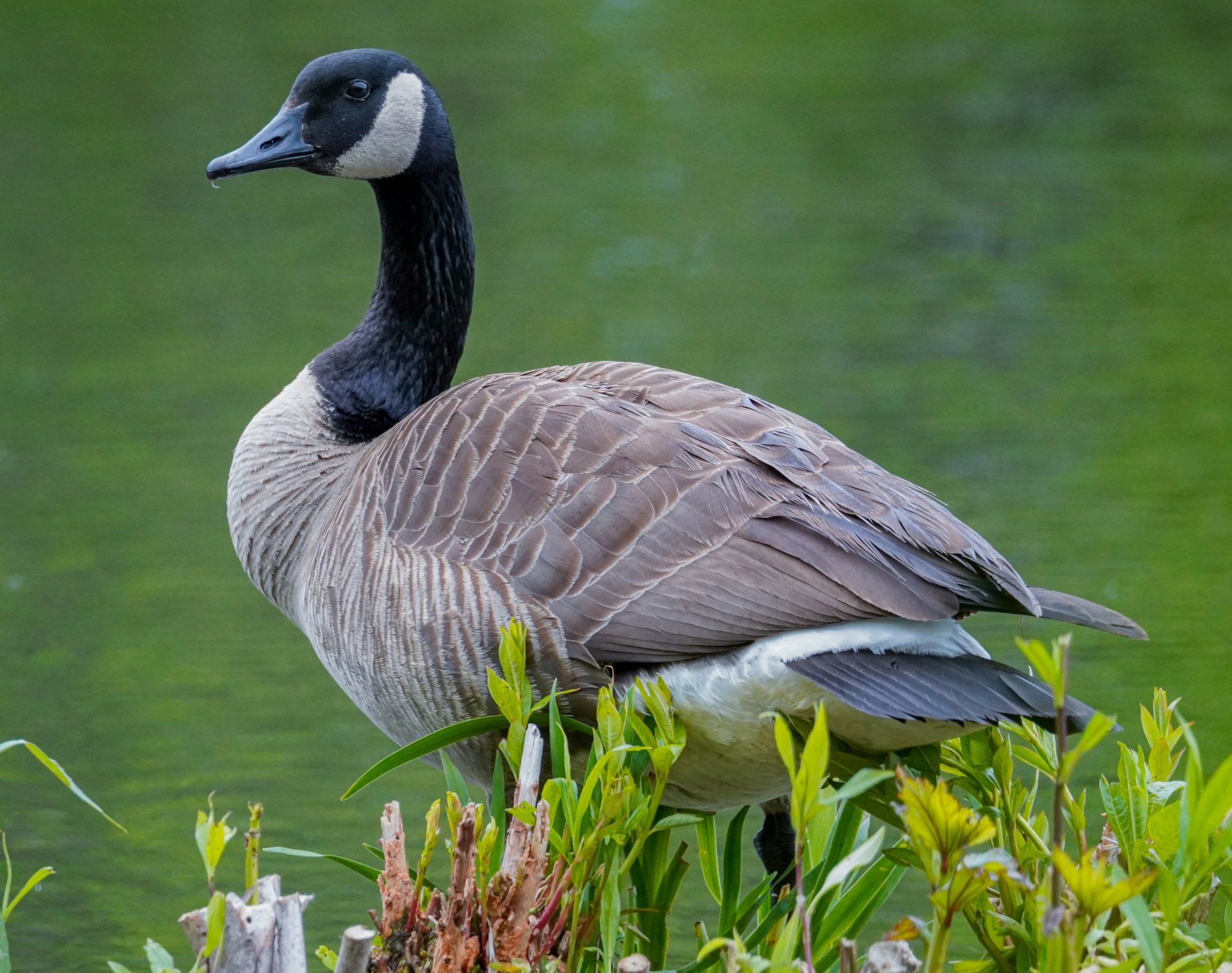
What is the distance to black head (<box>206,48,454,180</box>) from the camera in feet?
12.0

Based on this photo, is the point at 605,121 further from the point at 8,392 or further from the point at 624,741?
the point at 624,741

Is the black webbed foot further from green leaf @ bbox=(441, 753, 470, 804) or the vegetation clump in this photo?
green leaf @ bbox=(441, 753, 470, 804)

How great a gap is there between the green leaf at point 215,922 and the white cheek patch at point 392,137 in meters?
2.03

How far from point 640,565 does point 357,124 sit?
1473 millimetres

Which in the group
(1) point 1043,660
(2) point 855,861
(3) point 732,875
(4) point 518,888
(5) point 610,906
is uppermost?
(1) point 1043,660

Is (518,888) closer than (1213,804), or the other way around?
(1213,804)

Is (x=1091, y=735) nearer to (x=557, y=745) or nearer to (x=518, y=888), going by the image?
(x=518, y=888)

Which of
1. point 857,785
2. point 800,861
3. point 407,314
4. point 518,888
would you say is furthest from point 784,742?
point 407,314

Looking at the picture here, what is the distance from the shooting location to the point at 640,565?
8.84ft

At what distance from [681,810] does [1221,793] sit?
1351mm

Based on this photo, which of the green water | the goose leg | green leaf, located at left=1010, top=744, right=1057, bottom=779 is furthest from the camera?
the green water

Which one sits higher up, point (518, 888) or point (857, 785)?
point (857, 785)

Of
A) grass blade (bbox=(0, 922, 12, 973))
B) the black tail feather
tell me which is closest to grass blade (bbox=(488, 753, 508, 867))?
the black tail feather

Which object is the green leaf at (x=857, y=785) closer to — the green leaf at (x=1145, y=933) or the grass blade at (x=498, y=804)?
the green leaf at (x=1145, y=933)
